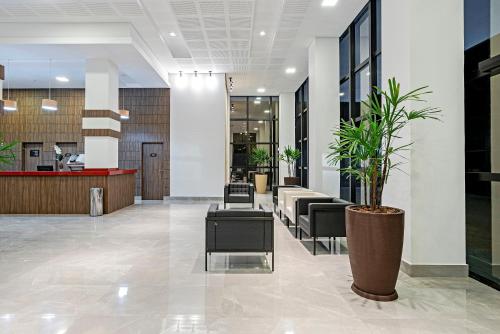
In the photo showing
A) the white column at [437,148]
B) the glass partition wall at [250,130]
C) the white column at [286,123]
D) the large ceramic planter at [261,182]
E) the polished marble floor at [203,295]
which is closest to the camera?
the polished marble floor at [203,295]

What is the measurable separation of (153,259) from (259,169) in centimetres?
1067

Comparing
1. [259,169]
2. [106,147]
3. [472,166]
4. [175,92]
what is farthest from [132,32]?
[259,169]

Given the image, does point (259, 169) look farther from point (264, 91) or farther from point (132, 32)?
point (132, 32)

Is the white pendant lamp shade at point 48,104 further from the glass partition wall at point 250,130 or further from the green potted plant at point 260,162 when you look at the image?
the green potted plant at point 260,162

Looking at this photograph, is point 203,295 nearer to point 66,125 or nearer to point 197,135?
point 197,135

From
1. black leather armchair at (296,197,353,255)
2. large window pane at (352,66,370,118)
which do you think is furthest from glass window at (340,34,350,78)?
black leather armchair at (296,197,353,255)

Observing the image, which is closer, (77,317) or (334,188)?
(77,317)

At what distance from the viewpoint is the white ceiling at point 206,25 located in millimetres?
6332

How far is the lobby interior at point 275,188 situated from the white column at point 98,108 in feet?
0.13

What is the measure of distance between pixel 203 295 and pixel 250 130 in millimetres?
12047

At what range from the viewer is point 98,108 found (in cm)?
809

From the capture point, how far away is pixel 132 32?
24.1 feet

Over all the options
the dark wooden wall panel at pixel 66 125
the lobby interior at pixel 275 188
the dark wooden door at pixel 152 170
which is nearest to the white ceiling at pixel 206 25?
the lobby interior at pixel 275 188

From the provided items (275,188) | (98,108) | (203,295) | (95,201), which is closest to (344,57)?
(275,188)
